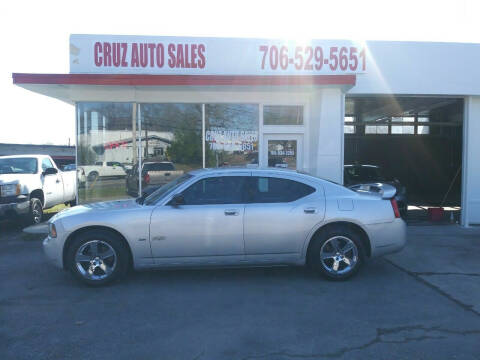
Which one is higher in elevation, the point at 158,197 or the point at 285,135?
the point at 285,135

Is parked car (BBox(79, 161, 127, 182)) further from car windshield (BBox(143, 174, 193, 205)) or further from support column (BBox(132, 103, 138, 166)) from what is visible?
car windshield (BBox(143, 174, 193, 205))

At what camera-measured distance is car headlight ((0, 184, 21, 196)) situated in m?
9.56

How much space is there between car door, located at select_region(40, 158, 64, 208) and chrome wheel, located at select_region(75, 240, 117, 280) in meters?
6.35

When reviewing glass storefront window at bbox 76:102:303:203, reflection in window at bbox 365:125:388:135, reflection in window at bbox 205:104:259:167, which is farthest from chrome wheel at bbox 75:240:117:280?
reflection in window at bbox 365:125:388:135

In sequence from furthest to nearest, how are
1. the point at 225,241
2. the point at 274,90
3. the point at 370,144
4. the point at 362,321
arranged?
the point at 370,144 → the point at 274,90 → the point at 225,241 → the point at 362,321

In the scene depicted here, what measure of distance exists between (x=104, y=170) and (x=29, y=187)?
192 cm

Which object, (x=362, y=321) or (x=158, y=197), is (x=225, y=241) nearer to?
(x=158, y=197)

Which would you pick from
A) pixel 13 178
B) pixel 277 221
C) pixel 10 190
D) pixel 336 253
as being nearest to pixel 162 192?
pixel 277 221

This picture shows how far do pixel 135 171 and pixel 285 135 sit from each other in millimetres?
3795

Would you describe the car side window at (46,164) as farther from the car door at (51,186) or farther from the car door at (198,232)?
the car door at (198,232)

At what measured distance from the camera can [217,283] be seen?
5.73 meters

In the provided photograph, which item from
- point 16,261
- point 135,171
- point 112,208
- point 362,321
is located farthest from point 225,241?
point 135,171

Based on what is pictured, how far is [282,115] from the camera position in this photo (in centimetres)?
1037

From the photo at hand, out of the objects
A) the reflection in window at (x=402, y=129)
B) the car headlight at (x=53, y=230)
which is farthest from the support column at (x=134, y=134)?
the reflection in window at (x=402, y=129)
